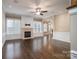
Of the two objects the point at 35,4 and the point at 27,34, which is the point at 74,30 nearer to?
the point at 35,4

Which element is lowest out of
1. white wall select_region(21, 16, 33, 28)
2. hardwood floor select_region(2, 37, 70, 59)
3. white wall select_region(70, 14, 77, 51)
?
hardwood floor select_region(2, 37, 70, 59)

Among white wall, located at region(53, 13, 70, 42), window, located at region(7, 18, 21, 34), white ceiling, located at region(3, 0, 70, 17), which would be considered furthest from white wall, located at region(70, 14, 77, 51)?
window, located at region(7, 18, 21, 34)

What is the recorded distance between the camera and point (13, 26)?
31.2ft

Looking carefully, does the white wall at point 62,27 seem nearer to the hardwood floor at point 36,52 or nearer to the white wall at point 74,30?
the hardwood floor at point 36,52

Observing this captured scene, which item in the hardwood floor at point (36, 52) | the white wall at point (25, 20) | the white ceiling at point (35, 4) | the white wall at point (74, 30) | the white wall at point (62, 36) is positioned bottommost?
the hardwood floor at point (36, 52)

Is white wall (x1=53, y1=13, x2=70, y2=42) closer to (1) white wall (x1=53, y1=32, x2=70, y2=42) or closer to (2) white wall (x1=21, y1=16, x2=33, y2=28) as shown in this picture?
(1) white wall (x1=53, y1=32, x2=70, y2=42)

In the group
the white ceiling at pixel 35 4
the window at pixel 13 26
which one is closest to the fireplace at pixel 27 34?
the window at pixel 13 26

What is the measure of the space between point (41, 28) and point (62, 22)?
4841 millimetres

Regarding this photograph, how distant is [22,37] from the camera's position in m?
10.1

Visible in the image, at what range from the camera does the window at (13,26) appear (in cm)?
912

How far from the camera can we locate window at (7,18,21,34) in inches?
359

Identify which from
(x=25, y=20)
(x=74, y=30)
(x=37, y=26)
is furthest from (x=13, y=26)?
(x=74, y=30)

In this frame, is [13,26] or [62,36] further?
[13,26]

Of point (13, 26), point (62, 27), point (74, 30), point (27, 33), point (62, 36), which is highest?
point (13, 26)
